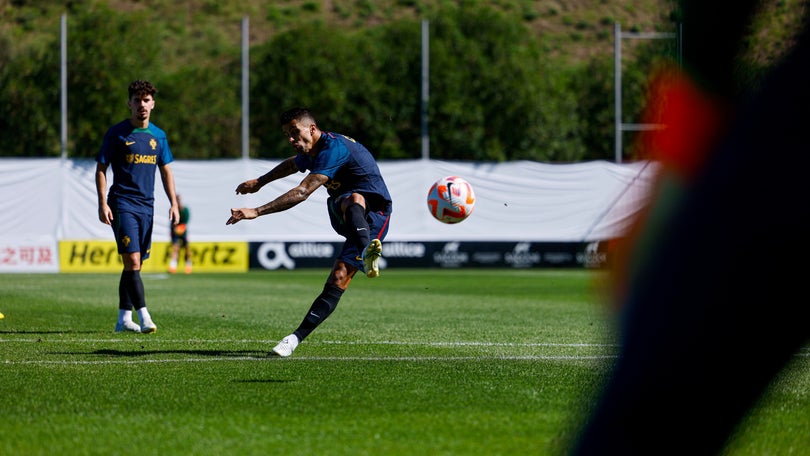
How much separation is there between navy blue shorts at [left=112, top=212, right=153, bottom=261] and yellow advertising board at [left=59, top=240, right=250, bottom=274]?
19207mm

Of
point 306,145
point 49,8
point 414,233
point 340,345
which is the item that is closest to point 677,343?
point 306,145

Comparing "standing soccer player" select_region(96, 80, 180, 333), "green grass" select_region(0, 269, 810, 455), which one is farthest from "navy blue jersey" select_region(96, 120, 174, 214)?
"green grass" select_region(0, 269, 810, 455)

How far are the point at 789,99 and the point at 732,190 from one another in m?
0.13

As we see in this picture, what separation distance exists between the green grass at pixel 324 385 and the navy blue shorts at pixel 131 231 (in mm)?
790

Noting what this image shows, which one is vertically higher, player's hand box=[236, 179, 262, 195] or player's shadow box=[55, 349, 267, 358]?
player's hand box=[236, 179, 262, 195]

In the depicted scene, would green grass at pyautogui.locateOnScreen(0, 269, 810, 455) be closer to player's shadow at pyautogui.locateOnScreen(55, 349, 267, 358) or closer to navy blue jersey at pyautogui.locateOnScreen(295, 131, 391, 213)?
player's shadow at pyautogui.locateOnScreen(55, 349, 267, 358)

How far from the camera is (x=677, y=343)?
1.53m

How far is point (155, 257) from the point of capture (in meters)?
30.7

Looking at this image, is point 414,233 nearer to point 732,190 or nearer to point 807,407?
point 807,407

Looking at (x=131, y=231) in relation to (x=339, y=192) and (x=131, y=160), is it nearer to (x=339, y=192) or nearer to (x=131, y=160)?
(x=131, y=160)

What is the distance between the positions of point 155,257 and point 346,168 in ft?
76.0

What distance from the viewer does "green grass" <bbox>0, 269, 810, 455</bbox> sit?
4.36m

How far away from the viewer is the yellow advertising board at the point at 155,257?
30.1 metres

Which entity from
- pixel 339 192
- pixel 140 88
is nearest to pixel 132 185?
pixel 140 88
